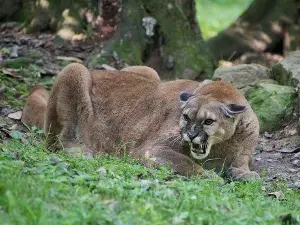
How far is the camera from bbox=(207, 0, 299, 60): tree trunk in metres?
15.7

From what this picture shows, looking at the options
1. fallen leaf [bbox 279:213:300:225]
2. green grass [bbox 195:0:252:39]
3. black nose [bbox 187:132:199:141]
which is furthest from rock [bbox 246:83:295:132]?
green grass [bbox 195:0:252:39]

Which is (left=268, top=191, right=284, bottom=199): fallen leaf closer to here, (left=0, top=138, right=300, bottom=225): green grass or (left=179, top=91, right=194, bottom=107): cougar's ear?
(left=0, top=138, right=300, bottom=225): green grass

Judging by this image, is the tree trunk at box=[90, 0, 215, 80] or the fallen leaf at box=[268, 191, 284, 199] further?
the tree trunk at box=[90, 0, 215, 80]

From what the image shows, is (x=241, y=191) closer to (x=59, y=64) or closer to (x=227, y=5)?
(x=59, y=64)

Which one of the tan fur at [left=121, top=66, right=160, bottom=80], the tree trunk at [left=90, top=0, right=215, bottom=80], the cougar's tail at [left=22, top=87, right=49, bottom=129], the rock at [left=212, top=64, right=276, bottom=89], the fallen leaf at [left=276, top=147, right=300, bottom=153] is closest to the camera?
the fallen leaf at [left=276, top=147, right=300, bottom=153]

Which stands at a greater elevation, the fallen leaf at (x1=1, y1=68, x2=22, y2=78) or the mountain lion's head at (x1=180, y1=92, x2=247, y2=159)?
the mountain lion's head at (x1=180, y1=92, x2=247, y2=159)

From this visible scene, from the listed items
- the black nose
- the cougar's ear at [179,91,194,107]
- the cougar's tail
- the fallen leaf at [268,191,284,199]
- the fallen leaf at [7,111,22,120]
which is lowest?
the fallen leaf at [7,111,22,120]

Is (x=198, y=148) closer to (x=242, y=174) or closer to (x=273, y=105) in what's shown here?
(x=242, y=174)

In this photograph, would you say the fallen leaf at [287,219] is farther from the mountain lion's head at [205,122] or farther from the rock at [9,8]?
the rock at [9,8]

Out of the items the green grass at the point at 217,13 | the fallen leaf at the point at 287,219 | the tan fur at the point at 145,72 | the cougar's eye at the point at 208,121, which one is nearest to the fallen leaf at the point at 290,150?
the tan fur at the point at 145,72

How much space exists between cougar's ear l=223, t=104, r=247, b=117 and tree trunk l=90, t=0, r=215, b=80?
4.84 m

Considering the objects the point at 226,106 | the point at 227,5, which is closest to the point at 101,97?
the point at 226,106

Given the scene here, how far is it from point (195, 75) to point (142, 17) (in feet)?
5.12

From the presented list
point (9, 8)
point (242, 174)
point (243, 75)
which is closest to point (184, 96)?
point (242, 174)
